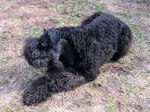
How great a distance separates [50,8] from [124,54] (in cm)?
209

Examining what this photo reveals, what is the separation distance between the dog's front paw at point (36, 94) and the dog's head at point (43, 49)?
0.30 metres

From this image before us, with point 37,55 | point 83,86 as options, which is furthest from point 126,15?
point 37,55

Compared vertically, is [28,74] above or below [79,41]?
below

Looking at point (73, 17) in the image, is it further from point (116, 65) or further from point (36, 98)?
point (36, 98)

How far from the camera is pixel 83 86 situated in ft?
14.4

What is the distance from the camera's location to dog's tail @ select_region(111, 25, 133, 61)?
194 inches

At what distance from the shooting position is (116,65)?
4.95 m

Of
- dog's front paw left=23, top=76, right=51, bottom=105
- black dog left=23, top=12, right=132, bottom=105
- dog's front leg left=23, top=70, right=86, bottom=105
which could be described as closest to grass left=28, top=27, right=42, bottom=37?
black dog left=23, top=12, right=132, bottom=105

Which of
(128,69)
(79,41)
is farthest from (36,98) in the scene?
(128,69)

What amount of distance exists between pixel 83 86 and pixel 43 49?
0.79 metres

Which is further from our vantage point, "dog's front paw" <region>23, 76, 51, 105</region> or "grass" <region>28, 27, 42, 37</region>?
"grass" <region>28, 27, 42, 37</region>

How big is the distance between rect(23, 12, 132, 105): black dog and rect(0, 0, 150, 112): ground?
0.44 feet

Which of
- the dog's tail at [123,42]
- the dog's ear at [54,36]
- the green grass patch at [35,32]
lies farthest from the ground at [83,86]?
the dog's ear at [54,36]

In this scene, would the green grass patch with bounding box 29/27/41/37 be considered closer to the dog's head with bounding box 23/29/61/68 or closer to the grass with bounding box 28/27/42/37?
the grass with bounding box 28/27/42/37
